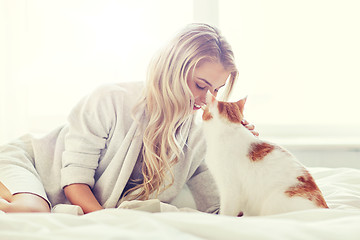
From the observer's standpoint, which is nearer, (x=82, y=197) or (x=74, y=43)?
(x=82, y=197)

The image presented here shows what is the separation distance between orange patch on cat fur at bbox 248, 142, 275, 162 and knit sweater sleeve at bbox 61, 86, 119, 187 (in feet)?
1.65

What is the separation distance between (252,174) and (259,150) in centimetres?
7

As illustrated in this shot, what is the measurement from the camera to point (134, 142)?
4.21 feet

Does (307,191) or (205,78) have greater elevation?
(205,78)

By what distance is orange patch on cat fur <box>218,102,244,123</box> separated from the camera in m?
1.04

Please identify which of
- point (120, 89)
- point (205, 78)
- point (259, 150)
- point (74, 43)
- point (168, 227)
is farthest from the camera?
point (74, 43)

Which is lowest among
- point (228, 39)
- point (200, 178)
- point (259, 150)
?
point (200, 178)

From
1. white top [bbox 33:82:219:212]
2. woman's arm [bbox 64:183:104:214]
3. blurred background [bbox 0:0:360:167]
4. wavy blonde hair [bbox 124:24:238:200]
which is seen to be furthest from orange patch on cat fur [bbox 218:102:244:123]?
blurred background [bbox 0:0:360:167]

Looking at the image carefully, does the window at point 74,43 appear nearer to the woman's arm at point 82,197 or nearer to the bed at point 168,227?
the woman's arm at point 82,197

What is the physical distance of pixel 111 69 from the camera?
→ 2.20 meters

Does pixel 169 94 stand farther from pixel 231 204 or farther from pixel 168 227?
pixel 168 227

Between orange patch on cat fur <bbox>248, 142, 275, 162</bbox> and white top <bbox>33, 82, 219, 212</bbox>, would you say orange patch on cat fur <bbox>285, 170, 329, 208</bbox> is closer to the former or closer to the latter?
orange patch on cat fur <bbox>248, 142, 275, 162</bbox>

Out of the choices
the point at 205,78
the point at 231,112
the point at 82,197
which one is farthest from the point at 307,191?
the point at 82,197

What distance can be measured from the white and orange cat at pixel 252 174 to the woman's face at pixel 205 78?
20cm
